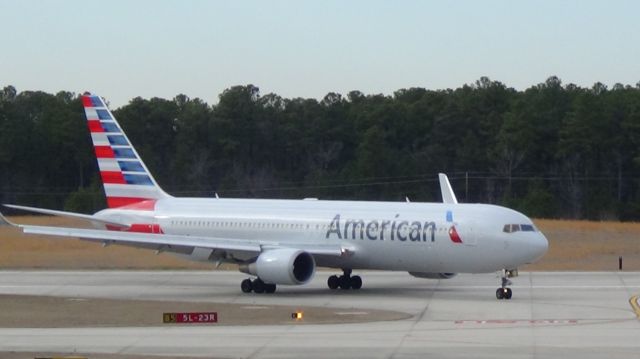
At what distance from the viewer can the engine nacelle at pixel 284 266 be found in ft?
131

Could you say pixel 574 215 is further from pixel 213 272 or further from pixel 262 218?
pixel 262 218

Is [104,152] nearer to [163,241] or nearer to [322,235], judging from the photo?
[163,241]

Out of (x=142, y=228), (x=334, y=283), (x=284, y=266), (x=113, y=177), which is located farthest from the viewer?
(x=113, y=177)

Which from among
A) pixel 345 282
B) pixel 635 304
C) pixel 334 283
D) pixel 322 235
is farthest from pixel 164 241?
pixel 635 304

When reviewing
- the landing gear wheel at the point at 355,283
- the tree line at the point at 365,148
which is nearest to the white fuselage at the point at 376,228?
the landing gear wheel at the point at 355,283

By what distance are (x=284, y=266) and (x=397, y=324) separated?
32.2 ft

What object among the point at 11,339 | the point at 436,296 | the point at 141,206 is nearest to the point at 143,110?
the point at 141,206

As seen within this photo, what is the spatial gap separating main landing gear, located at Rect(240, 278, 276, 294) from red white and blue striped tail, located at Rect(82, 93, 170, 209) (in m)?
6.88

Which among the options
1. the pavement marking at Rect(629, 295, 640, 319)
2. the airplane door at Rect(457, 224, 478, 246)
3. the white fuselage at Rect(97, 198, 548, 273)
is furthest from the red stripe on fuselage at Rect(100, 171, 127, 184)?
the pavement marking at Rect(629, 295, 640, 319)

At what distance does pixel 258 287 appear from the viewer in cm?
4125

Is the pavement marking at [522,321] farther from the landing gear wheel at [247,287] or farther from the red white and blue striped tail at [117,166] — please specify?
the red white and blue striped tail at [117,166]

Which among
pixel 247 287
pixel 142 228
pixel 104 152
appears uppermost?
pixel 104 152

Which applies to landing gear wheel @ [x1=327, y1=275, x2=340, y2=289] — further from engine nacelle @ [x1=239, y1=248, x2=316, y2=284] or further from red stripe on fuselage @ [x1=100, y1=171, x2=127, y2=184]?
red stripe on fuselage @ [x1=100, y1=171, x2=127, y2=184]

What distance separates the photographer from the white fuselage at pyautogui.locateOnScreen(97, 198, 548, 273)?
38.7m
